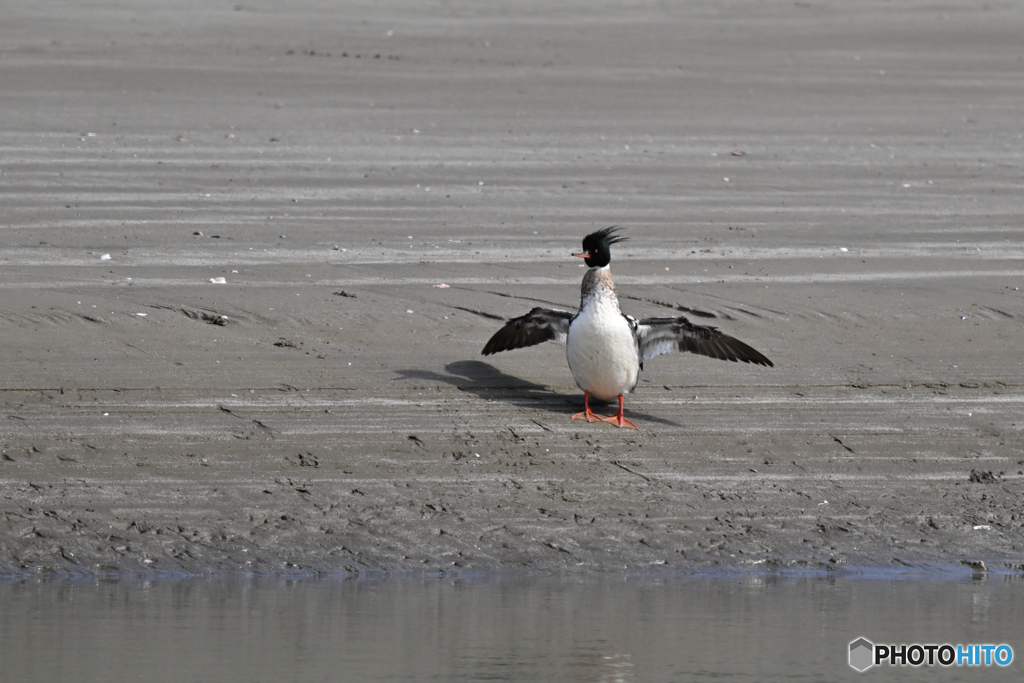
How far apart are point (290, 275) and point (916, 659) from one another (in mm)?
6618

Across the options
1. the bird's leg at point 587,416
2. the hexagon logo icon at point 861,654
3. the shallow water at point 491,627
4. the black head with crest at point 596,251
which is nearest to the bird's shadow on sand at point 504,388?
the bird's leg at point 587,416

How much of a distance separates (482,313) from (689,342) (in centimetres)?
202

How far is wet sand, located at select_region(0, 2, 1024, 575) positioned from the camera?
8.47 m

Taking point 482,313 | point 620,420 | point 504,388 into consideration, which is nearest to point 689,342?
point 620,420

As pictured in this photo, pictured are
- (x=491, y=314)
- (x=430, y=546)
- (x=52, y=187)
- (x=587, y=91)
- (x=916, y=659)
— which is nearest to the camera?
(x=916, y=659)

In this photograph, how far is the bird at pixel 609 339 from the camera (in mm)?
9695

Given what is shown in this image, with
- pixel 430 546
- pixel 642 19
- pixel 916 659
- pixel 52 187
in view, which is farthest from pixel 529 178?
pixel 642 19

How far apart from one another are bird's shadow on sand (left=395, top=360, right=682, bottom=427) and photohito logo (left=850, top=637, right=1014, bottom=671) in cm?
293

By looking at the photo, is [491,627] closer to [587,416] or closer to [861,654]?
[861,654]

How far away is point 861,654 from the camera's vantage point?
7.03 m

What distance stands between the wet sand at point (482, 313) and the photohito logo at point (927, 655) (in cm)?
121

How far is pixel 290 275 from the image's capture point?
1227 cm

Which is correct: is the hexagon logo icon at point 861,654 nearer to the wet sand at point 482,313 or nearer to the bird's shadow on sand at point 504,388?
the wet sand at point 482,313

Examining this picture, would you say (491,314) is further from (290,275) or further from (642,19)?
(642,19)
